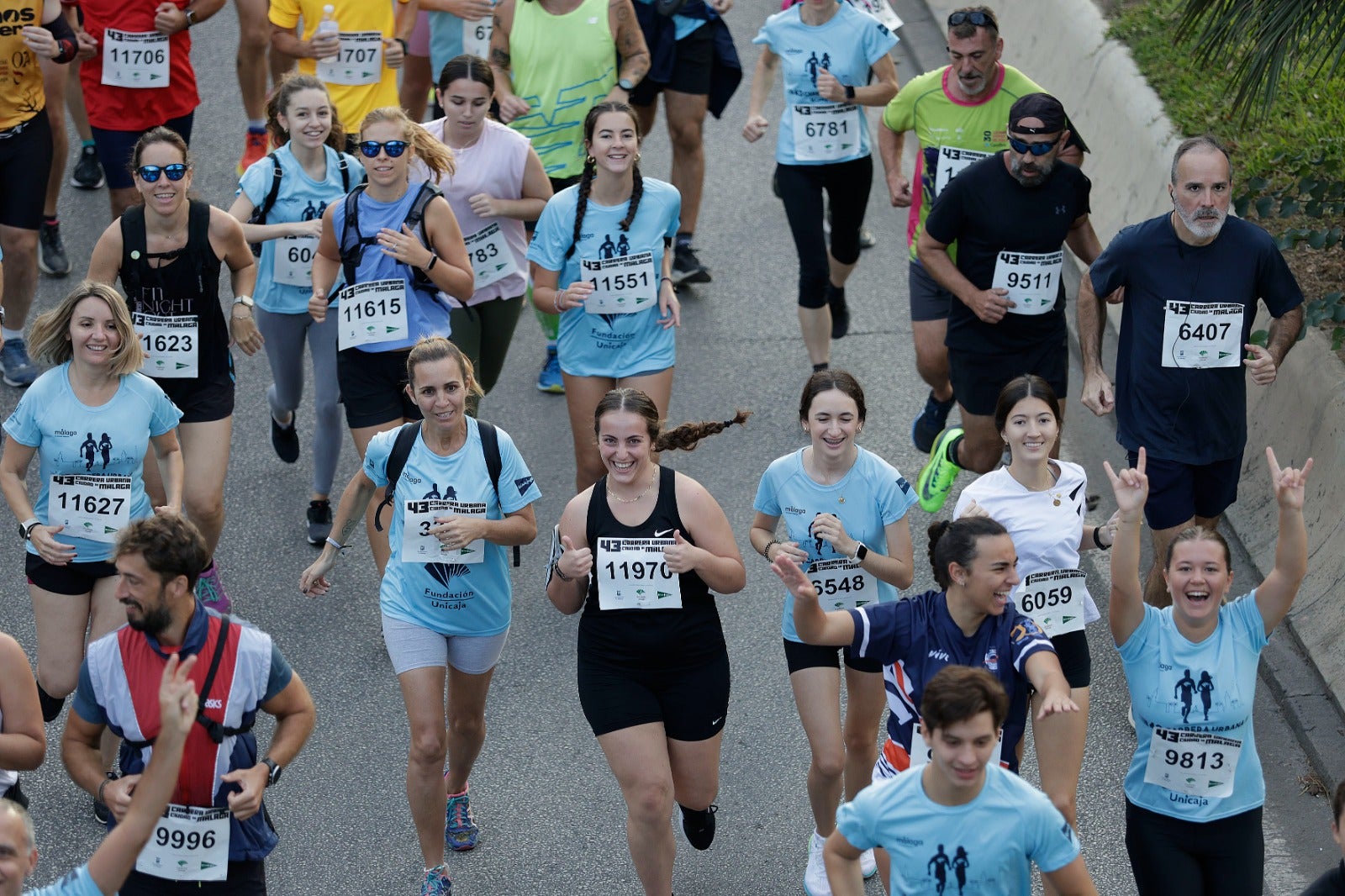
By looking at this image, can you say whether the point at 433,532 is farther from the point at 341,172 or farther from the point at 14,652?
the point at 341,172

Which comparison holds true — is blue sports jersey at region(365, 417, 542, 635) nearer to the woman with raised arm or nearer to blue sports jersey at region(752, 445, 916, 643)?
blue sports jersey at region(752, 445, 916, 643)

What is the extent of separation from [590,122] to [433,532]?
222 centimetres

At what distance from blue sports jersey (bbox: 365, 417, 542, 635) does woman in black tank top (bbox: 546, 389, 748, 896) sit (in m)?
0.33

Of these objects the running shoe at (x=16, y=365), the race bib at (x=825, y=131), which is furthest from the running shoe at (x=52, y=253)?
the race bib at (x=825, y=131)

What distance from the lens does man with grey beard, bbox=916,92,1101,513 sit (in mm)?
7195

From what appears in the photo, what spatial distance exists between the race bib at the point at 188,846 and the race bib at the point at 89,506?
1.75 meters

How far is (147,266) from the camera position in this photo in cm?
702

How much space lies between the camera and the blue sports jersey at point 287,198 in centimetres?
786

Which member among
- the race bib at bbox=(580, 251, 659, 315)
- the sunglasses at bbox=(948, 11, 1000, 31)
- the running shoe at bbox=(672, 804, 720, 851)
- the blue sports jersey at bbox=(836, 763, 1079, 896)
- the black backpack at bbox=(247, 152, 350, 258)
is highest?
the sunglasses at bbox=(948, 11, 1000, 31)

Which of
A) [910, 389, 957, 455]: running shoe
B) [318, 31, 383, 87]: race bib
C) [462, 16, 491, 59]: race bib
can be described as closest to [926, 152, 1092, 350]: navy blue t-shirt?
[910, 389, 957, 455]: running shoe

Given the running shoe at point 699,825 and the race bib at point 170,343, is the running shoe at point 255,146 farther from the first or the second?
the running shoe at point 699,825

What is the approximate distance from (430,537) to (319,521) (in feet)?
8.07

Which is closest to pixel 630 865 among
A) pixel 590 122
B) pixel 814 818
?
pixel 814 818

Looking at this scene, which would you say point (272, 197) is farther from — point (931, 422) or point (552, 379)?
point (931, 422)
